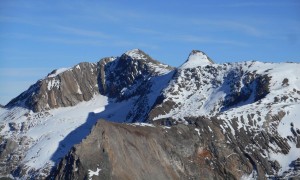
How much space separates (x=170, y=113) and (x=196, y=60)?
28.6 m

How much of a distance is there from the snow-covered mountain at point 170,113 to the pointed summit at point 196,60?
0.24 m

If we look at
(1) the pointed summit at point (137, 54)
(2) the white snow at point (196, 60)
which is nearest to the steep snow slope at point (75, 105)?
(1) the pointed summit at point (137, 54)

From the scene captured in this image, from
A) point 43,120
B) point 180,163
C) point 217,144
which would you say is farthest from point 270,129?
point 43,120

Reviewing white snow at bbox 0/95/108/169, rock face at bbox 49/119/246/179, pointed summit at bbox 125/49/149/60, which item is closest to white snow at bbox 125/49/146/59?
pointed summit at bbox 125/49/149/60

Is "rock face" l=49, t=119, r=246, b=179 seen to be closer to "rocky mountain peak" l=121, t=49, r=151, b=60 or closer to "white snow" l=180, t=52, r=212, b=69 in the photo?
"white snow" l=180, t=52, r=212, b=69

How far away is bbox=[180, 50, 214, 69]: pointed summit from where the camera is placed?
152538mm

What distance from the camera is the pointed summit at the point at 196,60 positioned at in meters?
153

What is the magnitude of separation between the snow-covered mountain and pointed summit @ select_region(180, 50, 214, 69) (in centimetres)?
24

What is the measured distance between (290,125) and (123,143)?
2998cm

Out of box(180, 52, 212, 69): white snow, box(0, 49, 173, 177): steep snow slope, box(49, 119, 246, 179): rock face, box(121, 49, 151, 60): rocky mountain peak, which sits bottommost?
box(49, 119, 246, 179): rock face

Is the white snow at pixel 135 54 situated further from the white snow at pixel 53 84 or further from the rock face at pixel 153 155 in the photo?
the rock face at pixel 153 155

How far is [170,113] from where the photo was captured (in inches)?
5202

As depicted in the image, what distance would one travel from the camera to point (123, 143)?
9450 cm

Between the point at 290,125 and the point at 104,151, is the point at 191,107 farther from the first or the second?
the point at 104,151
